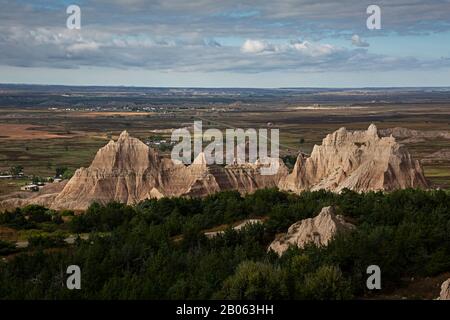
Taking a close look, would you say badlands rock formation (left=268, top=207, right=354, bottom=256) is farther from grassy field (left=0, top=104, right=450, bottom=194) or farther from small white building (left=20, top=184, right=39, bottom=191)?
small white building (left=20, top=184, right=39, bottom=191)

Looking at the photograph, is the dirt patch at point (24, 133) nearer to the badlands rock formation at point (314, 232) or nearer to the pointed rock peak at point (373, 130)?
the pointed rock peak at point (373, 130)

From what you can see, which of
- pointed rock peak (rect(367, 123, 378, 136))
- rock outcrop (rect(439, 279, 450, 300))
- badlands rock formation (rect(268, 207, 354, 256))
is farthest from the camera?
pointed rock peak (rect(367, 123, 378, 136))

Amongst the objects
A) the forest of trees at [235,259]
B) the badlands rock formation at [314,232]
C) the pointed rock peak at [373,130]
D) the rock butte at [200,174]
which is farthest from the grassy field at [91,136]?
the badlands rock formation at [314,232]

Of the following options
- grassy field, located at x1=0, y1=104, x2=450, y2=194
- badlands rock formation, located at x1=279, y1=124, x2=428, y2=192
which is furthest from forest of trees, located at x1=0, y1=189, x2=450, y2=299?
grassy field, located at x1=0, y1=104, x2=450, y2=194

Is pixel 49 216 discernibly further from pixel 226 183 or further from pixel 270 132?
pixel 270 132

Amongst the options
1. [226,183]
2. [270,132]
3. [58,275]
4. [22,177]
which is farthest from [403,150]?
[270,132]

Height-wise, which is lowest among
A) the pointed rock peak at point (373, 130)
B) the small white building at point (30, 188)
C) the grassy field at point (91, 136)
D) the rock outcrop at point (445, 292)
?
the small white building at point (30, 188)

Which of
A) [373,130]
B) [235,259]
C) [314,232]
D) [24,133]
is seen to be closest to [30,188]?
[373,130]
